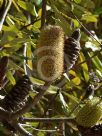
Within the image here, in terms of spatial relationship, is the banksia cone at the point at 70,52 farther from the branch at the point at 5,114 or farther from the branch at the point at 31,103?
the branch at the point at 5,114

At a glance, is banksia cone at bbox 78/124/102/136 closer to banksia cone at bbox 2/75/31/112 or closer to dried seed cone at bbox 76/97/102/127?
dried seed cone at bbox 76/97/102/127

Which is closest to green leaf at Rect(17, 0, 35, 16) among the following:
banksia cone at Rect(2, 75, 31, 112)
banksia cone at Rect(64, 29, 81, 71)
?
banksia cone at Rect(2, 75, 31, 112)

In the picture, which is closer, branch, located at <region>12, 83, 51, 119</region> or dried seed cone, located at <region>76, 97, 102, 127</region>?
branch, located at <region>12, 83, 51, 119</region>

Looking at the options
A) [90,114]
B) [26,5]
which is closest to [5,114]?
[90,114]

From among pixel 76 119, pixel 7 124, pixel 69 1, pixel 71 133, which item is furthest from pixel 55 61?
pixel 71 133

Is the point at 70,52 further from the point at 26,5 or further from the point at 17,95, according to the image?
the point at 26,5

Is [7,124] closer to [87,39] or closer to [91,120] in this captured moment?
[91,120]
